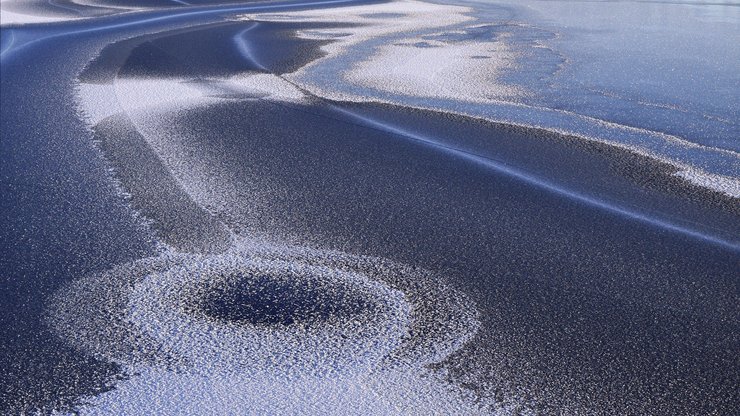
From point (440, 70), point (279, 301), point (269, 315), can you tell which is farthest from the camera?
point (440, 70)

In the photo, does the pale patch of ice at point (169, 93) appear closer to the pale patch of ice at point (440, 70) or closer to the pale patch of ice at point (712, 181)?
the pale patch of ice at point (440, 70)

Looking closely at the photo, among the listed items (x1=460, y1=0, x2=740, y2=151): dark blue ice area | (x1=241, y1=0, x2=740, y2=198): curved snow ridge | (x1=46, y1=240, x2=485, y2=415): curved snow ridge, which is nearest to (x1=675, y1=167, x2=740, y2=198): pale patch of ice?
(x1=241, y1=0, x2=740, y2=198): curved snow ridge

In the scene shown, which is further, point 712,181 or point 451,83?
point 451,83

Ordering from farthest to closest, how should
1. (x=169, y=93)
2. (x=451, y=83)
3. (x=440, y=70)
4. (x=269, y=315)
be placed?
(x=440, y=70), (x=451, y=83), (x=169, y=93), (x=269, y=315)

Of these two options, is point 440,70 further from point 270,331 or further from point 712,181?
point 270,331

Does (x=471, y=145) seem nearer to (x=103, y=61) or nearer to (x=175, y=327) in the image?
(x=175, y=327)

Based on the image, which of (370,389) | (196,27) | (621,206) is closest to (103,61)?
(196,27)

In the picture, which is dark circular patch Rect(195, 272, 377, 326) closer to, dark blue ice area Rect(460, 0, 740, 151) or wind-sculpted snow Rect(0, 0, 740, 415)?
wind-sculpted snow Rect(0, 0, 740, 415)

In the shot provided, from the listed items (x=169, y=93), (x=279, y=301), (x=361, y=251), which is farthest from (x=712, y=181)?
(x=169, y=93)
